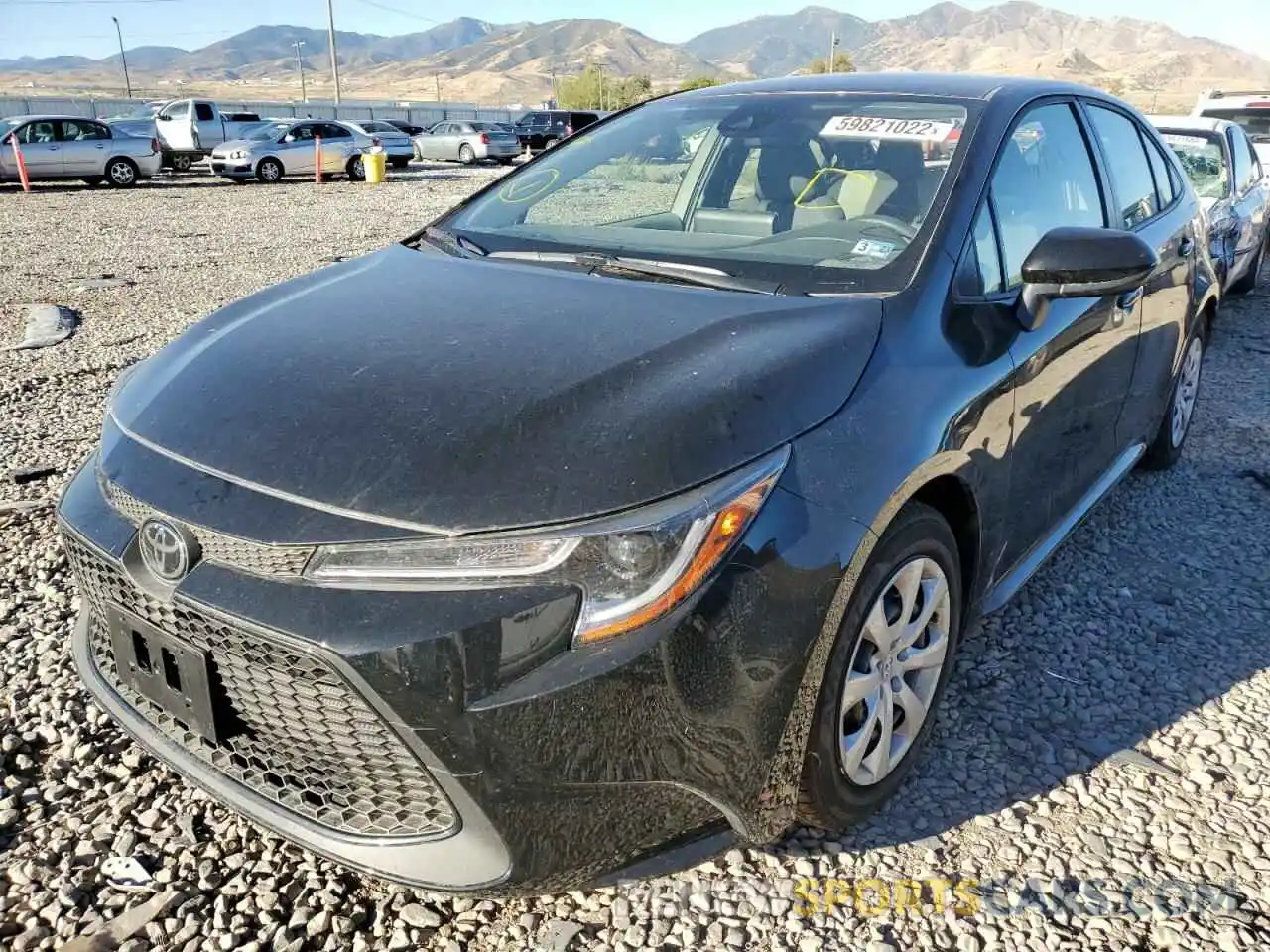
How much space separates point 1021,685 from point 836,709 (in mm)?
1122

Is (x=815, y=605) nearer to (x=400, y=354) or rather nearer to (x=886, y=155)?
(x=400, y=354)

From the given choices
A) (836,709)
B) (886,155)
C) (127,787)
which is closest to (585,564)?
(836,709)

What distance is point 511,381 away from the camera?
1943mm

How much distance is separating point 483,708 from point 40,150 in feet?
67.7

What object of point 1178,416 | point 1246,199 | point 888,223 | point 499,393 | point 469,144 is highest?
point 888,223

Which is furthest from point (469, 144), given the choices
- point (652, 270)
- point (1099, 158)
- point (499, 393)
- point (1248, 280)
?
point (499, 393)

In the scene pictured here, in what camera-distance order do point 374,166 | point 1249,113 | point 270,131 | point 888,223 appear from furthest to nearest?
point 270,131
point 374,166
point 1249,113
point 888,223

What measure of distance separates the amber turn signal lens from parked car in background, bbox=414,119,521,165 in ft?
101

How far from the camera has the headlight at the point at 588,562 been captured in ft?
5.20

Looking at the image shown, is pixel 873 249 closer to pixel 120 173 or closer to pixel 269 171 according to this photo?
pixel 120 173

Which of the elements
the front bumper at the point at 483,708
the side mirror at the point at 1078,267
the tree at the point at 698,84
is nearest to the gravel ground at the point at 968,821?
the front bumper at the point at 483,708

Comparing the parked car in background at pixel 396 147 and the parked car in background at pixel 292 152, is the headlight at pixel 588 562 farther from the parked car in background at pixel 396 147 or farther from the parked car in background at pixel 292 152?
the parked car in background at pixel 396 147

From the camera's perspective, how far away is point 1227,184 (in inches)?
293

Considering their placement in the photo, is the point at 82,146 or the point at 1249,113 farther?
the point at 82,146
